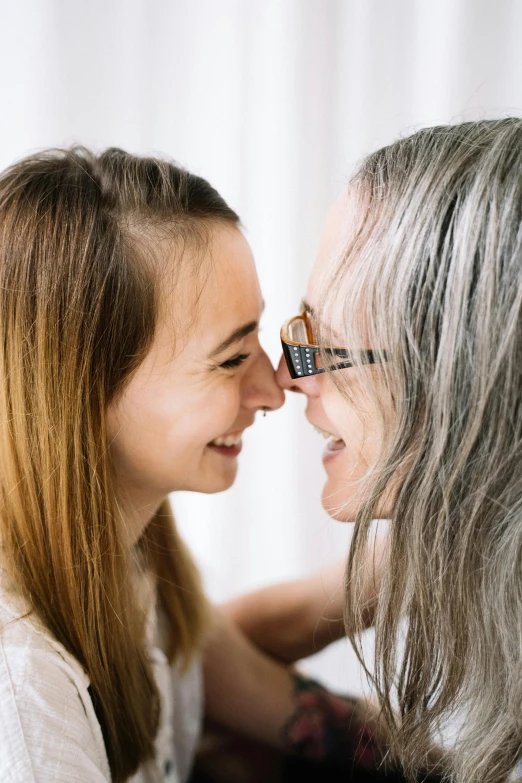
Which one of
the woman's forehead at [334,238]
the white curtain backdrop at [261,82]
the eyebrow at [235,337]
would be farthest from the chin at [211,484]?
the white curtain backdrop at [261,82]

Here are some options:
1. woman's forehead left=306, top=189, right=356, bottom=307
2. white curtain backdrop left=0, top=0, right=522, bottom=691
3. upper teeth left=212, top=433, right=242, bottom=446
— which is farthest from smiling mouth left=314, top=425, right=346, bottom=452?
white curtain backdrop left=0, top=0, right=522, bottom=691

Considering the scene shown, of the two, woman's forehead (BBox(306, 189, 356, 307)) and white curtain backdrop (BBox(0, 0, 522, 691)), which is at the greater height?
white curtain backdrop (BBox(0, 0, 522, 691))

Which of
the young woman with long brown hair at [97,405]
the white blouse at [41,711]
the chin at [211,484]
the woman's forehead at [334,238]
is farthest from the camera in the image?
the chin at [211,484]

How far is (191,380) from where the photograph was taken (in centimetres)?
101

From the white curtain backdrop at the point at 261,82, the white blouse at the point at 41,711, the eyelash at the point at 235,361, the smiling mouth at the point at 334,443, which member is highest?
the white curtain backdrop at the point at 261,82

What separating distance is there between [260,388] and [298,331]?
0.12 m

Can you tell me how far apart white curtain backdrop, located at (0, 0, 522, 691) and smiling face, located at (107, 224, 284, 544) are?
1.80 feet

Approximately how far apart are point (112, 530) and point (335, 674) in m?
1.12

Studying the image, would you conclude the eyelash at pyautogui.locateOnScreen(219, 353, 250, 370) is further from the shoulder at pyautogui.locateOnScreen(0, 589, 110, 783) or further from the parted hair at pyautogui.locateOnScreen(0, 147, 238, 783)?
the shoulder at pyautogui.locateOnScreen(0, 589, 110, 783)

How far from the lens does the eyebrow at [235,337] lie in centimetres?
102

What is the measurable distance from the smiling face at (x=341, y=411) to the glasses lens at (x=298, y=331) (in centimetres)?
4

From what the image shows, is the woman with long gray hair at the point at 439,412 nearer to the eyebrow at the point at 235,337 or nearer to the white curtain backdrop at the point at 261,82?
the eyebrow at the point at 235,337

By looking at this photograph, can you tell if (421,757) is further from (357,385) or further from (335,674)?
(335,674)

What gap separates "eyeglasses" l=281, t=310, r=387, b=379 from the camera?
0.94 metres
